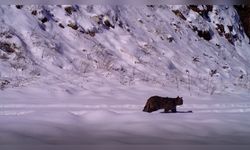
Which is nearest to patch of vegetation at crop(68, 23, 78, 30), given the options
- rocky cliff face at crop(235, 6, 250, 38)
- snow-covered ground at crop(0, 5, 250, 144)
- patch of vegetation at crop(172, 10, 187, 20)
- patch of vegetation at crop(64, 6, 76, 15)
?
snow-covered ground at crop(0, 5, 250, 144)

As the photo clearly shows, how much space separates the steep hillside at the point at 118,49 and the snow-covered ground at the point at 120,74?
25 millimetres

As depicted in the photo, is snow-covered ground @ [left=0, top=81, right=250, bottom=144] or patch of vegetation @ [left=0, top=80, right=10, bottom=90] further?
patch of vegetation @ [left=0, top=80, right=10, bottom=90]

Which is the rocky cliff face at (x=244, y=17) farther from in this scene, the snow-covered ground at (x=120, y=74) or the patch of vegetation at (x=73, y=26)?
the patch of vegetation at (x=73, y=26)

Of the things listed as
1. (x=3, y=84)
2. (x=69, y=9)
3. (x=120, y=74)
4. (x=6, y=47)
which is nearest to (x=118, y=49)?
(x=120, y=74)

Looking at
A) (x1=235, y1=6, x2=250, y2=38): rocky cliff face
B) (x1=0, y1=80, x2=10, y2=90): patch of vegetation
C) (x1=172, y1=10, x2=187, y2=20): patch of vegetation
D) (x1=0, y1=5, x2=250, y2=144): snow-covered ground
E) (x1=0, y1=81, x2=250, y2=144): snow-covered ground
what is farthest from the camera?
(x1=235, y1=6, x2=250, y2=38): rocky cliff face

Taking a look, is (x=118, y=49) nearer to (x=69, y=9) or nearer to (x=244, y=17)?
(x=69, y=9)

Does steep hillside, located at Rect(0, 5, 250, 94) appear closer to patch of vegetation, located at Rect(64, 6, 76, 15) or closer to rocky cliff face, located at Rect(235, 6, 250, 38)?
patch of vegetation, located at Rect(64, 6, 76, 15)

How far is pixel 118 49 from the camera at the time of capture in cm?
978

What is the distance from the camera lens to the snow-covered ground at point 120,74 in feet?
17.1

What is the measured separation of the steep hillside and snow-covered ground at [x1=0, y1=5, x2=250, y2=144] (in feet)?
0.08

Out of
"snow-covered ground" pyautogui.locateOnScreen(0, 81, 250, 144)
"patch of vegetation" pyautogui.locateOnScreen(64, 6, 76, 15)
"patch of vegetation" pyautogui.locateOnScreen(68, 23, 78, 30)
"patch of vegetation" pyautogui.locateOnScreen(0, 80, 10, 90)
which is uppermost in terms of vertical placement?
"patch of vegetation" pyautogui.locateOnScreen(64, 6, 76, 15)

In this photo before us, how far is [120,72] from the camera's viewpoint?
28.9 ft

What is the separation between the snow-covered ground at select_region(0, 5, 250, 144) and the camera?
17.1ft

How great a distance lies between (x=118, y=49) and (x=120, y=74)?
123 centimetres
